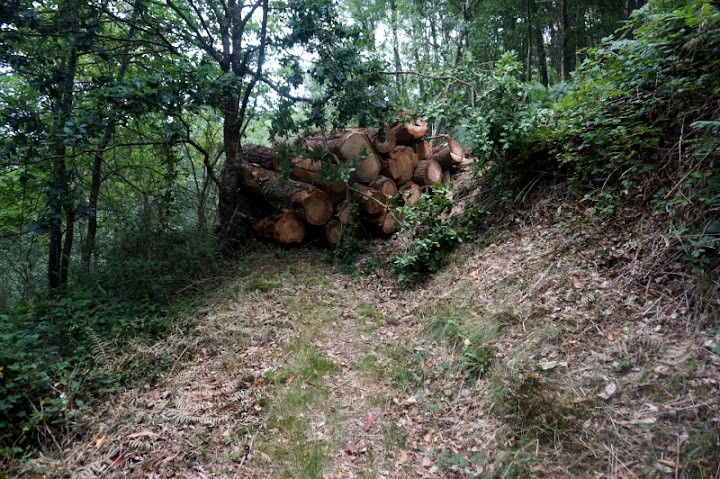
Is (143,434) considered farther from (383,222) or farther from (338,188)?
(383,222)

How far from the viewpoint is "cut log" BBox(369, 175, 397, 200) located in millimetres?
6785

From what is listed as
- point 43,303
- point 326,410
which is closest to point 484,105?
point 326,410

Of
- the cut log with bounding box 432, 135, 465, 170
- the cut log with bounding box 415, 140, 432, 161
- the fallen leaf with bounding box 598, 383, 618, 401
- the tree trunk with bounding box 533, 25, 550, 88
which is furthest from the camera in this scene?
the tree trunk with bounding box 533, 25, 550, 88

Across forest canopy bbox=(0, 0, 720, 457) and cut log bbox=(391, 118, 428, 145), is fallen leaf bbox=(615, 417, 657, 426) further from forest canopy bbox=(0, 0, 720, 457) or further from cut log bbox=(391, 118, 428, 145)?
cut log bbox=(391, 118, 428, 145)

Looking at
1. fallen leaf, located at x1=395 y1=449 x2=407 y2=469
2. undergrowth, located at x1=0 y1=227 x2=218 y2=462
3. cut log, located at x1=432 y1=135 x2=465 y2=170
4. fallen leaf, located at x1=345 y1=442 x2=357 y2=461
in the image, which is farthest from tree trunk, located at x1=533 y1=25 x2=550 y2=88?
fallen leaf, located at x1=345 y1=442 x2=357 y2=461

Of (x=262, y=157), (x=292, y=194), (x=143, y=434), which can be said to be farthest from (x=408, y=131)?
(x=143, y=434)

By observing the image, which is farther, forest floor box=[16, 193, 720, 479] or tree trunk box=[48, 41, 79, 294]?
tree trunk box=[48, 41, 79, 294]

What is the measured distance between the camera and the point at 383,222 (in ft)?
22.6

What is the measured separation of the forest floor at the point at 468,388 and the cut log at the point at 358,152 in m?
2.90

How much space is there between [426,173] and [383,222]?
4.39ft

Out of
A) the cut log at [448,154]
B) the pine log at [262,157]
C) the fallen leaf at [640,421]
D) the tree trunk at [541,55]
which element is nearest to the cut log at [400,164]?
the cut log at [448,154]

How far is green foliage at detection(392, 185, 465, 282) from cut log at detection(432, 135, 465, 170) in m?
1.98

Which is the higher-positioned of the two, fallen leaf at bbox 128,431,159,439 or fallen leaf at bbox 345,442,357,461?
fallen leaf at bbox 128,431,159,439

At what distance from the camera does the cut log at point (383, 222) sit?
6844mm
